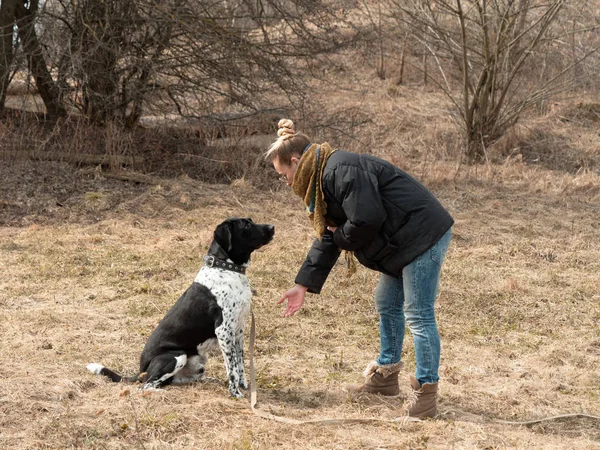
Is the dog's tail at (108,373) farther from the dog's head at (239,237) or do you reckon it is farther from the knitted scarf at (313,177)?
the knitted scarf at (313,177)

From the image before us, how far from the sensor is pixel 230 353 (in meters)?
5.01

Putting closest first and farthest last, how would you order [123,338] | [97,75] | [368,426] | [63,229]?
1. [368,426]
2. [123,338]
3. [63,229]
4. [97,75]

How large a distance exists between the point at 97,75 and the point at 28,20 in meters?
1.64

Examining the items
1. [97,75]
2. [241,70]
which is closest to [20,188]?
[97,75]

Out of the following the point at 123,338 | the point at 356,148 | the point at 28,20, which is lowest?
the point at 123,338

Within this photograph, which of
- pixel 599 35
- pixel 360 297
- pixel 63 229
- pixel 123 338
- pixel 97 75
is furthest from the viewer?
pixel 599 35

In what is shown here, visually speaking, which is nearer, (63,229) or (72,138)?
(63,229)

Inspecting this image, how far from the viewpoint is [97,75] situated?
1194 cm

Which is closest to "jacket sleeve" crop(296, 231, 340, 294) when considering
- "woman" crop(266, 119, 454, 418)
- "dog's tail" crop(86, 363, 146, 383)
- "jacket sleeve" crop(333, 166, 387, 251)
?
"woman" crop(266, 119, 454, 418)

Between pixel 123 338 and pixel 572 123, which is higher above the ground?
pixel 572 123

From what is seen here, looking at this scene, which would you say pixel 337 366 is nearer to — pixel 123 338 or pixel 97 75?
pixel 123 338

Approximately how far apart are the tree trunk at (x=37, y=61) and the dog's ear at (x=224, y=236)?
317 inches

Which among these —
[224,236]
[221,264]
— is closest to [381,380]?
[221,264]

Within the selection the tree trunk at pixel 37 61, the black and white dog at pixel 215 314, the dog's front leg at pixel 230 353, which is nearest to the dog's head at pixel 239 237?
the black and white dog at pixel 215 314
